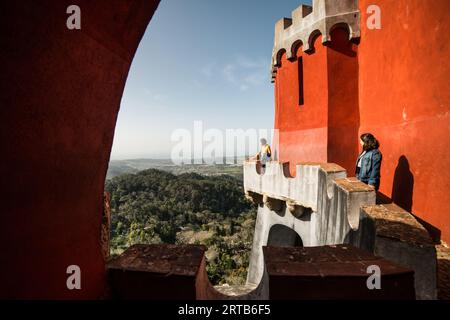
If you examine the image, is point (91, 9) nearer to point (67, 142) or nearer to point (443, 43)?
point (67, 142)

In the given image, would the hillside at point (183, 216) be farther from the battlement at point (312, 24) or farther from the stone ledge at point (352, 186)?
the stone ledge at point (352, 186)

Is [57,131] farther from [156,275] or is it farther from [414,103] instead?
[414,103]

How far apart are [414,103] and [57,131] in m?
4.71

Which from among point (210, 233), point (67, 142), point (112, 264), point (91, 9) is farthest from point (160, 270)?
point (210, 233)

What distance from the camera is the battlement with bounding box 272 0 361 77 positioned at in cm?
600

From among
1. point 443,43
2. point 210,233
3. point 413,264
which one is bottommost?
point 210,233

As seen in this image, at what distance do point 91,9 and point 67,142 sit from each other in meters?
0.79

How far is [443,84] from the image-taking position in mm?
3270

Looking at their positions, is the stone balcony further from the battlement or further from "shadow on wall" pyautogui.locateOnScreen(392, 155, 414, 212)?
the battlement

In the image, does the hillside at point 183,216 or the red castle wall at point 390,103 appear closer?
the red castle wall at point 390,103

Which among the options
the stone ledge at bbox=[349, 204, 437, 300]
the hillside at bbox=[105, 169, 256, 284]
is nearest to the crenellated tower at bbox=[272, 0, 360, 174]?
the stone ledge at bbox=[349, 204, 437, 300]

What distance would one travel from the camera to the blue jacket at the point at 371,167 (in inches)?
166

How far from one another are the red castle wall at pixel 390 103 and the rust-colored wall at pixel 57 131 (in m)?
3.87

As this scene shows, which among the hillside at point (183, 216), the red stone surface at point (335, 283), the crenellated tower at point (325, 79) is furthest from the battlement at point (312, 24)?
the hillside at point (183, 216)
